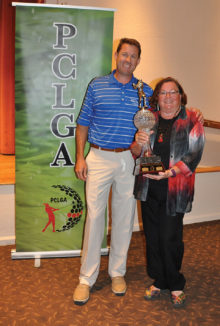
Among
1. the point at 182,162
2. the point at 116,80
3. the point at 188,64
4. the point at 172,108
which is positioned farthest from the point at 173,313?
the point at 188,64

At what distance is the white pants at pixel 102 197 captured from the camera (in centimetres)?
233

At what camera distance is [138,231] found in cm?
371

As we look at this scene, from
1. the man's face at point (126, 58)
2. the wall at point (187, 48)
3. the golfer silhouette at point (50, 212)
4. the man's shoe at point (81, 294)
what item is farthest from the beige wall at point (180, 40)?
the man's shoe at point (81, 294)

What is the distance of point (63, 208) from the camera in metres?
2.88

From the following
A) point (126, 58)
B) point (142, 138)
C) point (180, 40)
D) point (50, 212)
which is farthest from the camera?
point (180, 40)

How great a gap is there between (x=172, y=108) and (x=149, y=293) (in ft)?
4.14

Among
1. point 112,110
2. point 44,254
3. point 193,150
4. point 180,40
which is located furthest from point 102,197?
point 180,40

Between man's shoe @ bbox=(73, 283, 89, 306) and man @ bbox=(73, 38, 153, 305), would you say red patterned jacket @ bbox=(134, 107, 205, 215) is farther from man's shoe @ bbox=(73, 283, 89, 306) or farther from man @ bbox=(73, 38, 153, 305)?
man's shoe @ bbox=(73, 283, 89, 306)

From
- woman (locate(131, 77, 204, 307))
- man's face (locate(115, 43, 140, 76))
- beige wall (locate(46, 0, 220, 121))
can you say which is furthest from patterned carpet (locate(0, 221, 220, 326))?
beige wall (locate(46, 0, 220, 121))

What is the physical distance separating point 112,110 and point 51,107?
631mm

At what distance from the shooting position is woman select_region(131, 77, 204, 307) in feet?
6.85

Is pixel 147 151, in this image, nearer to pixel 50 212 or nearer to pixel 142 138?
pixel 142 138

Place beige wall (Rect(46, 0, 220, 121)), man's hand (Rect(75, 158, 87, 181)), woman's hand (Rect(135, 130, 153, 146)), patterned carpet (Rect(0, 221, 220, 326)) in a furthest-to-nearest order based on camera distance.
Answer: beige wall (Rect(46, 0, 220, 121)) < man's hand (Rect(75, 158, 87, 181)) < patterned carpet (Rect(0, 221, 220, 326)) < woman's hand (Rect(135, 130, 153, 146))

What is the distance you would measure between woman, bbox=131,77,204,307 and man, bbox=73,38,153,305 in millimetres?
132
